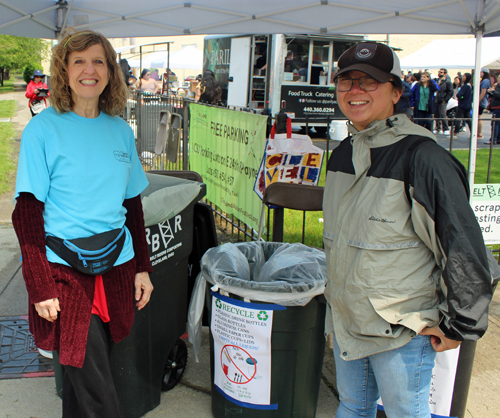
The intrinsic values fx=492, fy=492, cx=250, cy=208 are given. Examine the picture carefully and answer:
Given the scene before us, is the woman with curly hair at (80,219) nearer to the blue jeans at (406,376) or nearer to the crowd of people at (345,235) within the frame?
the crowd of people at (345,235)

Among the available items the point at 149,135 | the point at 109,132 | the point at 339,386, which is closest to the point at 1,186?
the point at 149,135

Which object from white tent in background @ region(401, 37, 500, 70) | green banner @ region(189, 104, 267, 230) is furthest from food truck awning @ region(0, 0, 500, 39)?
white tent in background @ region(401, 37, 500, 70)

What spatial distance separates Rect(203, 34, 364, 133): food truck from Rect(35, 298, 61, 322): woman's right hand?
11.7 m

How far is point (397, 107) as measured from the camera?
6.19ft

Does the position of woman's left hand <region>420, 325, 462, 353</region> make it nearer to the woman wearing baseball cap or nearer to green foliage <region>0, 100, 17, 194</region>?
the woman wearing baseball cap

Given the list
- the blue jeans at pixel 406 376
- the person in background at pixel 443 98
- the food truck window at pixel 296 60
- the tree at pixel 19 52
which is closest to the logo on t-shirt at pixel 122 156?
the blue jeans at pixel 406 376

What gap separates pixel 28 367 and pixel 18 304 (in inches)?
39.5

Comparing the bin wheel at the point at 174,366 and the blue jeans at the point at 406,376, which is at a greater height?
the blue jeans at the point at 406,376

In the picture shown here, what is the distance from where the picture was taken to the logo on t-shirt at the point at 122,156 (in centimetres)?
206

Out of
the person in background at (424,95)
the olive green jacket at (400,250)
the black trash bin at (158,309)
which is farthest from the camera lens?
the person in background at (424,95)

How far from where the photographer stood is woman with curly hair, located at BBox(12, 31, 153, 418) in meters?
1.84

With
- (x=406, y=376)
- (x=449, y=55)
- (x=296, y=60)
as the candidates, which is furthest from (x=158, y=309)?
(x=449, y=55)

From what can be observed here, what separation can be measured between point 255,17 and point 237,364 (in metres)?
3.06

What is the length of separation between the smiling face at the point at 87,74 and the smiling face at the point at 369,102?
39.6 inches
